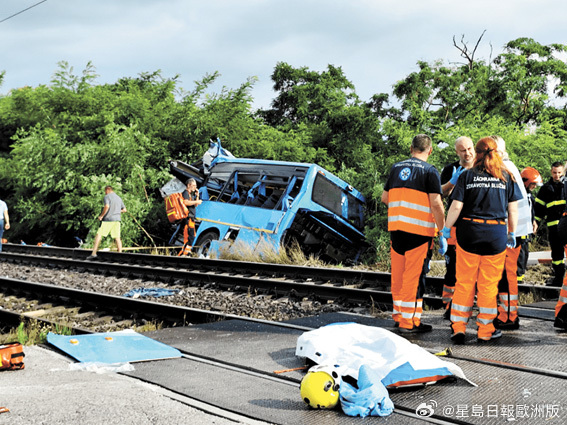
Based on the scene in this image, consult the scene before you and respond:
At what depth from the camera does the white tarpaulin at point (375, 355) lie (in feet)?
13.5

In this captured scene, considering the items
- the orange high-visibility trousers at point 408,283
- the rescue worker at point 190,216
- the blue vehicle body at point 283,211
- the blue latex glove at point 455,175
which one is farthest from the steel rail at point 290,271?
the orange high-visibility trousers at point 408,283

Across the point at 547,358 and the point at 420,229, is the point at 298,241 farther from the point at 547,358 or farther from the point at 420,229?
the point at 547,358

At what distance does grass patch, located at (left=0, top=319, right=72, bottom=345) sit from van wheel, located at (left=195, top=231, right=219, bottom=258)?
7299 millimetres

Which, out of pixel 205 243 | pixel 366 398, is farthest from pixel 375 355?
pixel 205 243

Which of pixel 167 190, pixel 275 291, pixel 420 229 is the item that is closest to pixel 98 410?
pixel 420 229

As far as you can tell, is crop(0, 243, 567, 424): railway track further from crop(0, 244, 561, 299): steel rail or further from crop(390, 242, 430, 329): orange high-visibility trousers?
crop(390, 242, 430, 329): orange high-visibility trousers

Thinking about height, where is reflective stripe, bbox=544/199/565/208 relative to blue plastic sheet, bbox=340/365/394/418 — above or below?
above

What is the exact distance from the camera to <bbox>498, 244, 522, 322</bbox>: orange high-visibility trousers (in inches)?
236

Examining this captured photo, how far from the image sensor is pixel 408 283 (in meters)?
5.80

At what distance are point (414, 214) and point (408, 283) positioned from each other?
26.9 inches

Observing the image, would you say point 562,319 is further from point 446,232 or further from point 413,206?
point 413,206

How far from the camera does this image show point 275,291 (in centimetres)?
921

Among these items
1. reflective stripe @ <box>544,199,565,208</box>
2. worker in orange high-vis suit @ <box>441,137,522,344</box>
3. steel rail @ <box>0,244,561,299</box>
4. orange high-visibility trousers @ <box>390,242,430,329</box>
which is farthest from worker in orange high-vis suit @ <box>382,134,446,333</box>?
reflective stripe @ <box>544,199,565,208</box>

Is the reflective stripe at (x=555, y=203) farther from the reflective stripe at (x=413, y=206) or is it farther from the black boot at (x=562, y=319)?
the reflective stripe at (x=413, y=206)
